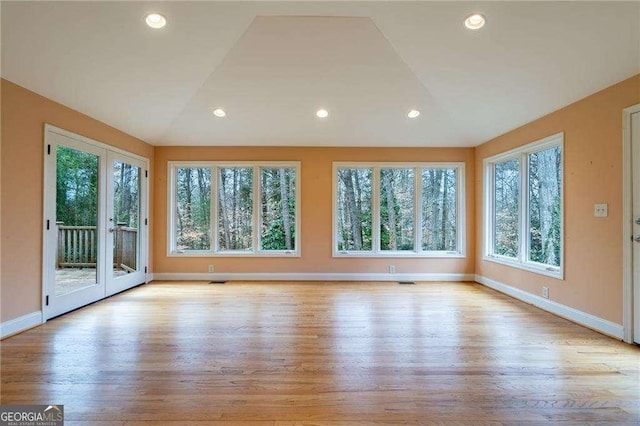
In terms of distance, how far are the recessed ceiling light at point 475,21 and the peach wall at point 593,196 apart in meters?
1.43

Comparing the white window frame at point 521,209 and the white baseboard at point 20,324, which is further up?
the white window frame at point 521,209

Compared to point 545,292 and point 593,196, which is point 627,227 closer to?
point 593,196

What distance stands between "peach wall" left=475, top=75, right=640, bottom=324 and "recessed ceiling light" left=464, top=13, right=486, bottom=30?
1431mm

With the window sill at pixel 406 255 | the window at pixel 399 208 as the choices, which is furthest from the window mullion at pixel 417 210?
the window sill at pixel 406 255

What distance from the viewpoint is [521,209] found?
440 centimetres

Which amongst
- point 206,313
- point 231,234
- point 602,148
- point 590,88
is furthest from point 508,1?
point 231,234

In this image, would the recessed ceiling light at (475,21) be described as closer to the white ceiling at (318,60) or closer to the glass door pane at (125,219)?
the white ceiling at (318,60)

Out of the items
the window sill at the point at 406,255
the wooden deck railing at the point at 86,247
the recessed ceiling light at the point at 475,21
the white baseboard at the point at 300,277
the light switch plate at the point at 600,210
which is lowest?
the white baseboard at the point at 300,277

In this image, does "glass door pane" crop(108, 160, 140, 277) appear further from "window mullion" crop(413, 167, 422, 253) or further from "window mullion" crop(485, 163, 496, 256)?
"window mullion" crop(485, 163, 496, 256)

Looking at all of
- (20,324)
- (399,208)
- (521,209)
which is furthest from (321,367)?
(399,208)

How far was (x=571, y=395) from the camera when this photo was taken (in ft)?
6.61

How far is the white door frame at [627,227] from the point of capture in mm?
2855

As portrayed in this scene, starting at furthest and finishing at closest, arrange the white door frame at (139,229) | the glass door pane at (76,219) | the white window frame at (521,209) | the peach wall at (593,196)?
the white door frame at (139,229) < the white window frame at (521,209) < the glass door pane at (76,219) < the peach wall at (593,196)

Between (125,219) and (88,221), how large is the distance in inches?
30.5
